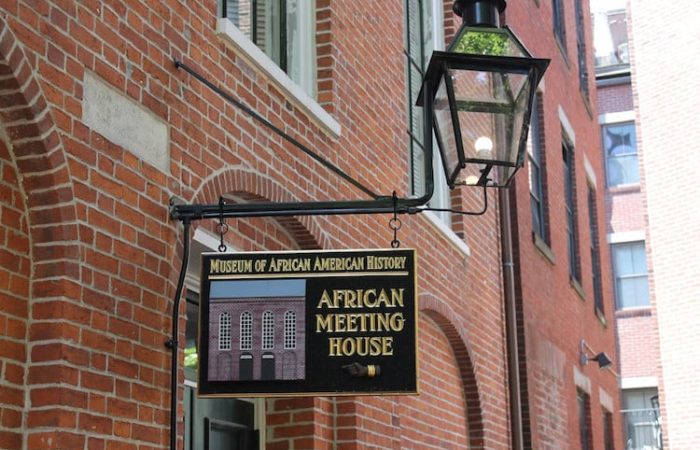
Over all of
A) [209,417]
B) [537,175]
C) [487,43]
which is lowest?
[209,417]

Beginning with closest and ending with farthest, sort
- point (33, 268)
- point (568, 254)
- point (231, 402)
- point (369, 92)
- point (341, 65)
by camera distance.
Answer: point (33, 268) → point (231, 402) → point (341, 65) → point (369, 92) → point (568, 254)

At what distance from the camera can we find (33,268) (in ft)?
15.0

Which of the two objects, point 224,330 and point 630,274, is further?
point 630,274

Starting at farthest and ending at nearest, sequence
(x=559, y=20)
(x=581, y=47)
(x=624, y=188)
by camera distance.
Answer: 1. (x=624, y=188)
2. (x=581, y=47)
3. (x=559, y=20)

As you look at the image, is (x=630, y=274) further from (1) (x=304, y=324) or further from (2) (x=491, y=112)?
(1) (x=304, y=324)

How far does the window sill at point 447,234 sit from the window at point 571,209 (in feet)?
19.6

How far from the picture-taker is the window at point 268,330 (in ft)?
16.6

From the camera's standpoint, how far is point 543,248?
44.5ft

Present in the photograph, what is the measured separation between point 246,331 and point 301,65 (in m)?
3.05

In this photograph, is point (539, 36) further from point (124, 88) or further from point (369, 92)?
point (124, 88)

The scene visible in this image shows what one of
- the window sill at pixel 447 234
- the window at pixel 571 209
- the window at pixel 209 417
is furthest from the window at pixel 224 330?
the window at pixel 571 209

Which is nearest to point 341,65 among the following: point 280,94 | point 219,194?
point 280,94

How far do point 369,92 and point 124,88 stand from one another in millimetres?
3502

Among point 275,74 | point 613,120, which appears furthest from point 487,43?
point 613,120
